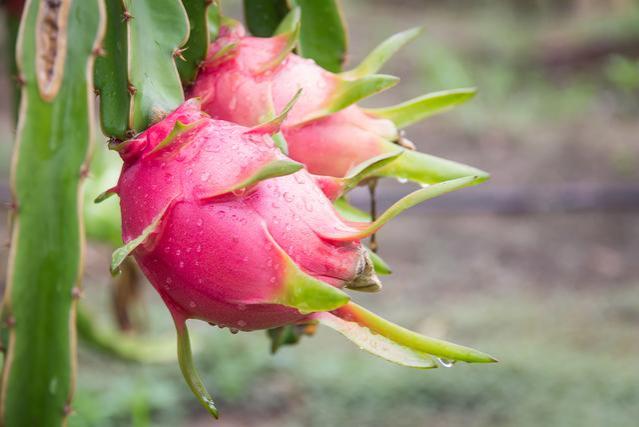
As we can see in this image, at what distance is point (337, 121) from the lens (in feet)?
1.98

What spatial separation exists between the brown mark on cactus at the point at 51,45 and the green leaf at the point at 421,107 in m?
0.21

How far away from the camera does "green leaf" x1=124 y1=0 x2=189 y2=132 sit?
1.82 feet

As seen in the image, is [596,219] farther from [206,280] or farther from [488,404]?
[206,280]

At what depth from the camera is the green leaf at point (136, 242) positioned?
0.47 metres

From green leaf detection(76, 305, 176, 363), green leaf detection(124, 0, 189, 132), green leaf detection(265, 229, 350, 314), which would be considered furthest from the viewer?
green leaf detection(76, 305, 176, 363)

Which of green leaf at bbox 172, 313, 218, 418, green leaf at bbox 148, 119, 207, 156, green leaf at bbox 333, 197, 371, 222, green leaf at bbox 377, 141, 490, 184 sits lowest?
green leaf at bbox 172, 313, 218, 418

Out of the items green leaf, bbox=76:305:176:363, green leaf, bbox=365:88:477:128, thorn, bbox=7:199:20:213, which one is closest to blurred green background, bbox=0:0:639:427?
green leaf, bbox=76:305:176:363

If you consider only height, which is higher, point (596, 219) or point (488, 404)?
point (488, 404)

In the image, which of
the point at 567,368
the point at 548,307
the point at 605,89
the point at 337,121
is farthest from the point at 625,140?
the point at 337,121

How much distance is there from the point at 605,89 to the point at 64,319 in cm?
441

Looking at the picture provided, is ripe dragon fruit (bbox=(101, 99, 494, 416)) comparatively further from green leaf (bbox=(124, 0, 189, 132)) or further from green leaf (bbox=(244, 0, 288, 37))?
green leaf (bbox=(244, 0, 288, 37))

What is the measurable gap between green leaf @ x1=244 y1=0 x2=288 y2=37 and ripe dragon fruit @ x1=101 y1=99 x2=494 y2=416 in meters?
0.25

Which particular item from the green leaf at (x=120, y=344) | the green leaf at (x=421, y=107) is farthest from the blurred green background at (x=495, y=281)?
the green leaf at (x=421, y=107)

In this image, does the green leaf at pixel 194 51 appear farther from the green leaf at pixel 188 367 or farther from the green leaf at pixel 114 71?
the green leaf at pixel 188 367
